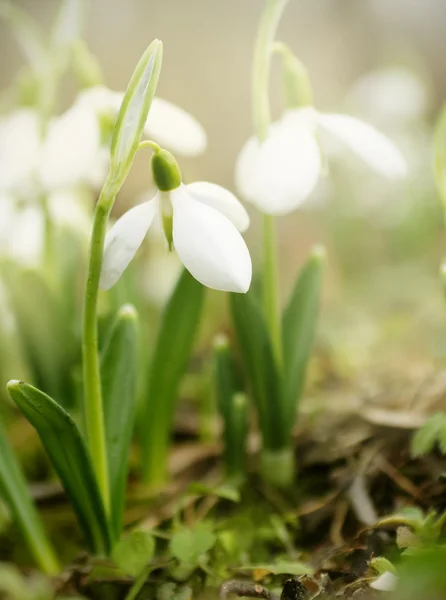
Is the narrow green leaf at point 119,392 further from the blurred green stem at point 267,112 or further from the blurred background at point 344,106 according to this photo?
the blurred background at point 344,106

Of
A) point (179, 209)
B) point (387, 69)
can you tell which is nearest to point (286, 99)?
point (179, 209)

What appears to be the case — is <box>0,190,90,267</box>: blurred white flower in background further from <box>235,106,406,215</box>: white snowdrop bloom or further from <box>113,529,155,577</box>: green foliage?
<box>113,529,155,577</box>: green foliage

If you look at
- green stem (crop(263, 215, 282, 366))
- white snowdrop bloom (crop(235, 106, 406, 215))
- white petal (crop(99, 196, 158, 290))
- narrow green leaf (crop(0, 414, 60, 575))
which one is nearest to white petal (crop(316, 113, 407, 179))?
white snowdrop bloom (crop(235, 106, 406, 215))

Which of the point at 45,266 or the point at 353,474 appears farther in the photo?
the point at 45,266


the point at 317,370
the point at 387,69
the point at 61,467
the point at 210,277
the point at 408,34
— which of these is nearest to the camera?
the point at 210,277

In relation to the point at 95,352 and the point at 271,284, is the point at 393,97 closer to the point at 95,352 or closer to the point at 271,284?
the point at 271,284

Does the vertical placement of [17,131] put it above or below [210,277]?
above

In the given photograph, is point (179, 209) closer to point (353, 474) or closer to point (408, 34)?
point (353, 474)
